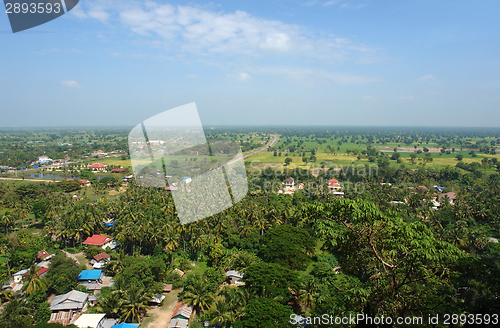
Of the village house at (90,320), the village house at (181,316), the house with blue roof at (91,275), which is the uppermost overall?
the house with blue roof at (91,275)

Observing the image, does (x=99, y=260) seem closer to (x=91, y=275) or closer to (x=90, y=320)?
(x=91, y=275)

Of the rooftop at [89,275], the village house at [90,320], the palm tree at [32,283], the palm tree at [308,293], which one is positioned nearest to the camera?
the village house at [90,320]

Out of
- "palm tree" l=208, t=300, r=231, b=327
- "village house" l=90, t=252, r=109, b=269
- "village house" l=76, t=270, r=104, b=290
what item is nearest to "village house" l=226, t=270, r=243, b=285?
"palm tree" l=208, t=300, r=231, b=327

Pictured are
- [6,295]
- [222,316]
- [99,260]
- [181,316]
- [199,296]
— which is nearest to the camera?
[222,316]

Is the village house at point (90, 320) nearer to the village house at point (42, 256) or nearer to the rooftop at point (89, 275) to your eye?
the rooftop at point (89, 275)

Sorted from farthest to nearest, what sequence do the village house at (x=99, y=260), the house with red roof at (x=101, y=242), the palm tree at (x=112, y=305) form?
the house with red roof at (x=101, y=242), the village house at (x=99, y=260), the palm tree at (x=112, y=305)

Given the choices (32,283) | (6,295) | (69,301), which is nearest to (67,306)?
(69,301)

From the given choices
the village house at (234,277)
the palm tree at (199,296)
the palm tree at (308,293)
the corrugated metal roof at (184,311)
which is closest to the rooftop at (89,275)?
the corrugated metal roof at (184,311)

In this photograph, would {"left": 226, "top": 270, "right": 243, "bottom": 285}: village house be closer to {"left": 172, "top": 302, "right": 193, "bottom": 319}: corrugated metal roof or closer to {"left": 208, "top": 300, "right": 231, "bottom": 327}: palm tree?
{"left": 172, "top": 302, "right": 193, "bottom": 319}: corrugated metal roof
